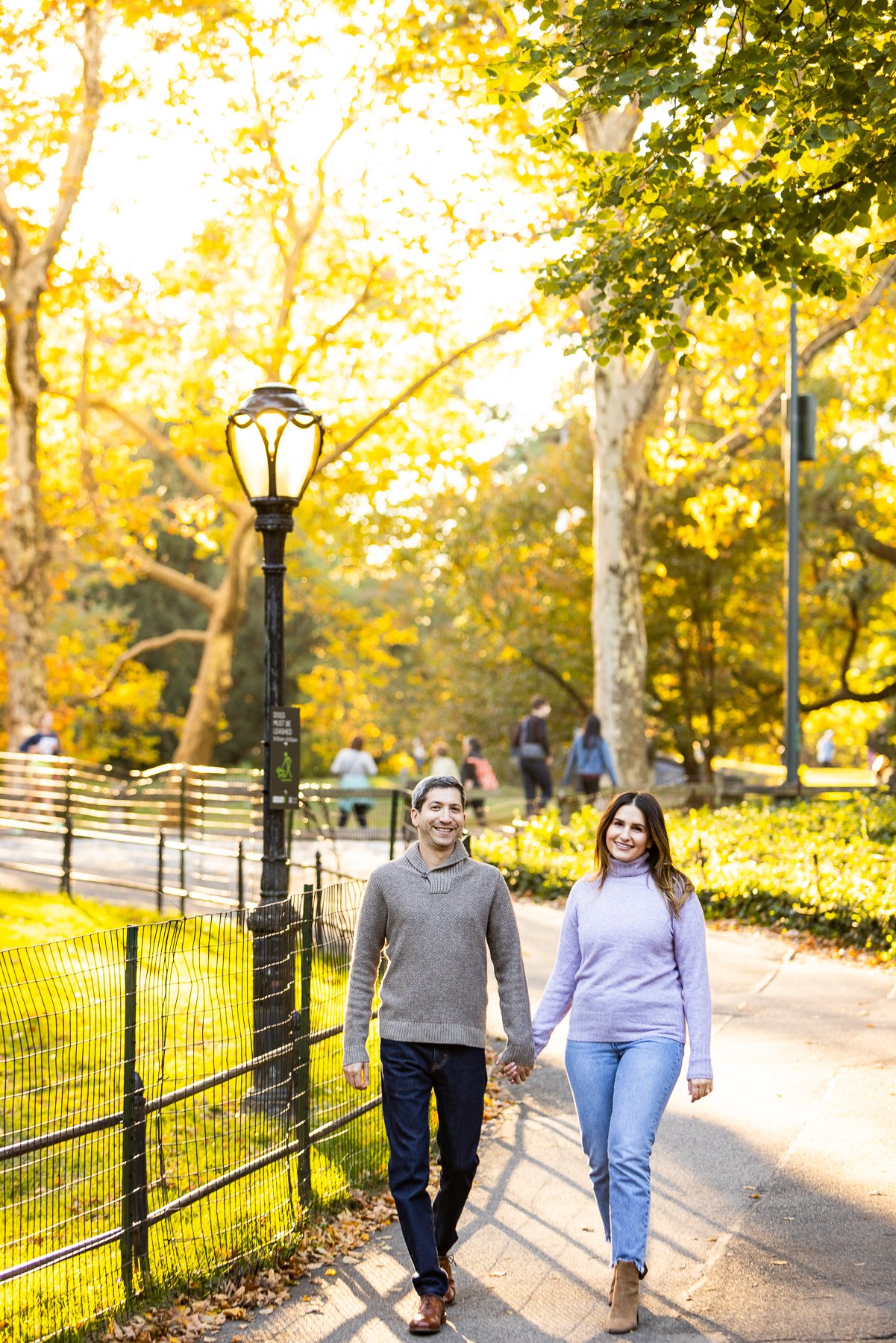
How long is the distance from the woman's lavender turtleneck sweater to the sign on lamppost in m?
3.10

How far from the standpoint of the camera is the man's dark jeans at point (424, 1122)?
4.73 meters

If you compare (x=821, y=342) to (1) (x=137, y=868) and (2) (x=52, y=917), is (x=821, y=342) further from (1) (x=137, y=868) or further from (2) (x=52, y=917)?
(2) (x=52, y=917)

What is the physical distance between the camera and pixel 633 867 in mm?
5016

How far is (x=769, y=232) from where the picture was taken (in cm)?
854

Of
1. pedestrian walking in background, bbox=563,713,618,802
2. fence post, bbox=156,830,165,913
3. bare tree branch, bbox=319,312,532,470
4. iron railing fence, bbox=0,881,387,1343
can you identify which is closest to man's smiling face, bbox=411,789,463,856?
iron railing fence, bbox=0,881,387,1343

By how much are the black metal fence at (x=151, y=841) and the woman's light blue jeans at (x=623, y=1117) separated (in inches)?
273

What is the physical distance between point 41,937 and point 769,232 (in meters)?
8.10

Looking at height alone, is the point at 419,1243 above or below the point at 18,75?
below

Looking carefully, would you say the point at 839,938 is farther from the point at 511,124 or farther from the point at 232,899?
the point at 511,124

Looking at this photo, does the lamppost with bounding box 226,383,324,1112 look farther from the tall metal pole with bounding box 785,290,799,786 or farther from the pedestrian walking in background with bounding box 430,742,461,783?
the tall metal pole with bounding box 785,290,799,786

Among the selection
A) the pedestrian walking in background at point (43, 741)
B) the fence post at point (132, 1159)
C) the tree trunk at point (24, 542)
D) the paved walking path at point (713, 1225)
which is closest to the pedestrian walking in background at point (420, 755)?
the tree trunk at point (24, 542)

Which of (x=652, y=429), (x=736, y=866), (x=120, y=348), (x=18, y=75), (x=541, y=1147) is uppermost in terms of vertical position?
(x=18, y=75)

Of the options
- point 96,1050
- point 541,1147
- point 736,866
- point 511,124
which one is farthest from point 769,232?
point 511,124

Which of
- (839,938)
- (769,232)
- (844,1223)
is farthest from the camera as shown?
(839,938)
